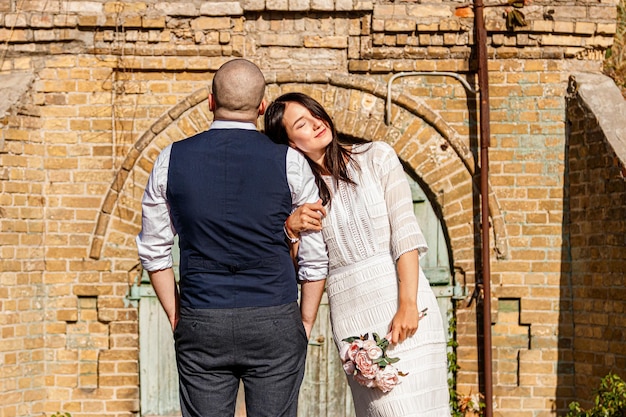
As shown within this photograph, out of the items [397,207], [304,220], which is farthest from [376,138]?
[304,220]

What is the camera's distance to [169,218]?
365cm

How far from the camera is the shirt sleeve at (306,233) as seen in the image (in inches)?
140

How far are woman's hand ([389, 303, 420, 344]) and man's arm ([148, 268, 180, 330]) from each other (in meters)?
0.93

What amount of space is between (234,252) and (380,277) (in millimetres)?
805

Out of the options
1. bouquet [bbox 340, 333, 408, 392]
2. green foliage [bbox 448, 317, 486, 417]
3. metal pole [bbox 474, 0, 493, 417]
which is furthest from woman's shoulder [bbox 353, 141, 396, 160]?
green foliage [bbox 448, 317, 486, 417]

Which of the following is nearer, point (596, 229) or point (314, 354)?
point (596, 229)

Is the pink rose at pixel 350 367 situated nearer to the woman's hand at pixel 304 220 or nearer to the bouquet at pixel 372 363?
the bouquet at pixel 372 363

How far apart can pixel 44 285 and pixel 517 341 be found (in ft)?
12.4

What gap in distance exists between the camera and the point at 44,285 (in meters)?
7.11

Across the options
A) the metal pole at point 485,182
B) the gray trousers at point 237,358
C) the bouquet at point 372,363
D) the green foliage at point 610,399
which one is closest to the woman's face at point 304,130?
the gray trousers at point 237,358

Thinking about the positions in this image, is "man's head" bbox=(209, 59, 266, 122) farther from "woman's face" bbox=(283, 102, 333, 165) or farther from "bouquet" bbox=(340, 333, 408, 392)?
"bouquet" bbox=(340, 333, 408, 392)

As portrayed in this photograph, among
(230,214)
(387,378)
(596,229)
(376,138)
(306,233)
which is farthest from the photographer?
(376,138)

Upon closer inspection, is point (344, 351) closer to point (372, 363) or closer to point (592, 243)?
point (372, 363)

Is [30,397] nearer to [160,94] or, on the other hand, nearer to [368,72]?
[160,94]
